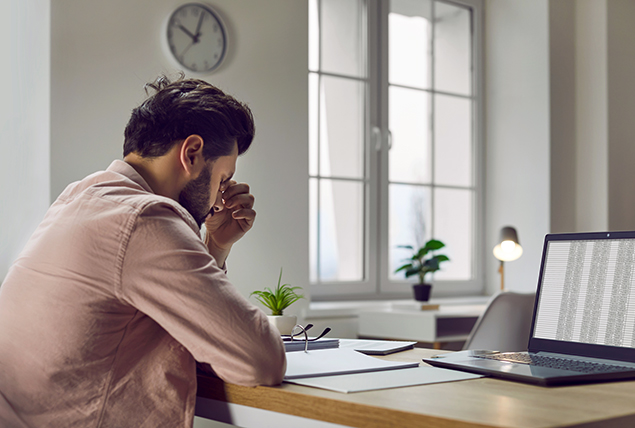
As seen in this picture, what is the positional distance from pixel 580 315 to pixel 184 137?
85cm

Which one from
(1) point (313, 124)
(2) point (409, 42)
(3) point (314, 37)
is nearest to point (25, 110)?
(1) point (313, 124)

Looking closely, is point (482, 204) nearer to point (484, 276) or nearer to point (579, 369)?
point (484, 276)

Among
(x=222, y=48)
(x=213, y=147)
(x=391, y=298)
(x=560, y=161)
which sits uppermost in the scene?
(x=222, y=48)

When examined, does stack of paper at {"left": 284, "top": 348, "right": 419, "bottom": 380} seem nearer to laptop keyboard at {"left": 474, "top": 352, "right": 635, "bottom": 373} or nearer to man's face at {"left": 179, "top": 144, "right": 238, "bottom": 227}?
laptop keyboard at {"left": 474, "top": 352, "right": 635, "bottom": 373}

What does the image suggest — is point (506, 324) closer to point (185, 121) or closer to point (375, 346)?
point (375, 346)

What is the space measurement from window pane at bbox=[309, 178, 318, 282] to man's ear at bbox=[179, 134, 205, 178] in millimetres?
2376

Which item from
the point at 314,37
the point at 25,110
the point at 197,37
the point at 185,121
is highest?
the point at 314,37

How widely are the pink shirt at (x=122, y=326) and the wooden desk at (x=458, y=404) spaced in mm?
69

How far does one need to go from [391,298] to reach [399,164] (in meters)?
0.82

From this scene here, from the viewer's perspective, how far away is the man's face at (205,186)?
4.46 feet

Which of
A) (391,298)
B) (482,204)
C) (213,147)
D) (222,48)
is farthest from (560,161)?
(213,147)

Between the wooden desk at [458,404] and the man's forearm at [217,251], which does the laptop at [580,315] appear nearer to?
the wooden desk at [458,404]

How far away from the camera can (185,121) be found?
1.31 m

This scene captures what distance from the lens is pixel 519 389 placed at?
1016mm
